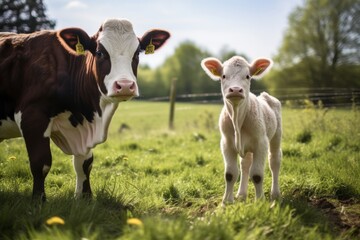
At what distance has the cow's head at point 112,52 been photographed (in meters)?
3.29

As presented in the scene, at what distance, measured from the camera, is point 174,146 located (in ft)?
27.3

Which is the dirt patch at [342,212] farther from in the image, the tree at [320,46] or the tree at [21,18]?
the tree at [320,46]

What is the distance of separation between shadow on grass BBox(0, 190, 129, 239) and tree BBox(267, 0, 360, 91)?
22.9m

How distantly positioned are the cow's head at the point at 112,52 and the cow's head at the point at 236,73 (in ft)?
3.35

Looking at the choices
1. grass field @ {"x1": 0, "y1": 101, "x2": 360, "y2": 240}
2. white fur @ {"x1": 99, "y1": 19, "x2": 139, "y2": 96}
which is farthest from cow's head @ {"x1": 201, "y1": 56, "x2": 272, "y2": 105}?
grass field @ {"x1": 0, "y1": 101, "x2": 360, "y2": 240}

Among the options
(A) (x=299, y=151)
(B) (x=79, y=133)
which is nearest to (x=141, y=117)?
(A) (x=299, y=151)

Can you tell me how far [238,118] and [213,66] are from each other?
782 millimetres

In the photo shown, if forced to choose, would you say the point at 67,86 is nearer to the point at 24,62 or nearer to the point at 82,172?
the point at 24,62

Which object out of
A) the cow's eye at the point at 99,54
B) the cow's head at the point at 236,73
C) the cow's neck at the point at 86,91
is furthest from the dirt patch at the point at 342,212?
the cow's eye at the point at 99,54

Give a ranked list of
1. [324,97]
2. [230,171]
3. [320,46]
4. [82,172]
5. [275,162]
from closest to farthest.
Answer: [230,171]
[82,172]
[275,162]
[324,97]
[320,46]

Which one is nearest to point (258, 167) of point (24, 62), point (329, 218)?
point (329, 218)

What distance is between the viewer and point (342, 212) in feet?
12.0

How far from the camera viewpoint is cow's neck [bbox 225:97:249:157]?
382cm

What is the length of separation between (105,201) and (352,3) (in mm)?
24492
